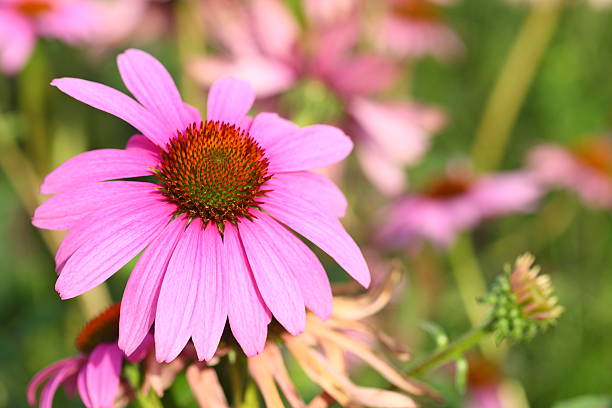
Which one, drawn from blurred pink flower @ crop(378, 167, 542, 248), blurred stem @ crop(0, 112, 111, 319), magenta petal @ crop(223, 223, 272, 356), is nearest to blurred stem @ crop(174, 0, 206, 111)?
blurred stem @ crop(0, 112, 111, 319)

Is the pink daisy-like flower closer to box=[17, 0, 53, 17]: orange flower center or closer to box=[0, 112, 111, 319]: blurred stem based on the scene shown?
box=[0, 112, 111, 319]: blurred stem

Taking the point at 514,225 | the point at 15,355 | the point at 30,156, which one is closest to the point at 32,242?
the point at 30,156

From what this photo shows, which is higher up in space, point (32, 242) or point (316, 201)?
point (316, 201)

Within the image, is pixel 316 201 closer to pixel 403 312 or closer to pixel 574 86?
pixel 403 312

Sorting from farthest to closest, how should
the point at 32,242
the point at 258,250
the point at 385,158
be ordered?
the point at 32,242, the point at 385,158, the point at 258,250

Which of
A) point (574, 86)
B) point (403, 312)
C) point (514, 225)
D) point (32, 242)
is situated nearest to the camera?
point (403, 312)

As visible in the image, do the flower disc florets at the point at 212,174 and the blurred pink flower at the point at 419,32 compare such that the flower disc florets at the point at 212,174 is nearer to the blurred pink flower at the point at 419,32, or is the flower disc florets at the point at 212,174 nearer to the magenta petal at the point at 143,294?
the magenta petal at the point at 143,294

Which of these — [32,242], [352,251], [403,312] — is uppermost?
[352,251]
